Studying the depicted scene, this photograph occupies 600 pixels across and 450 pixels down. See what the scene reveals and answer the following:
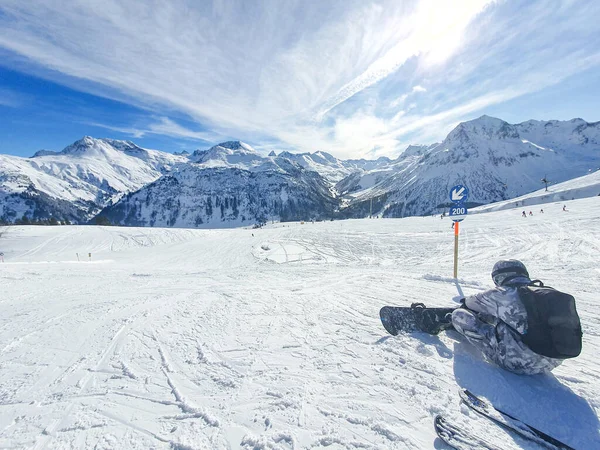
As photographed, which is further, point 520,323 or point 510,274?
point 510,274

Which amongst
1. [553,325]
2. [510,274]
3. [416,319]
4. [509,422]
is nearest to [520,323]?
[553,325]

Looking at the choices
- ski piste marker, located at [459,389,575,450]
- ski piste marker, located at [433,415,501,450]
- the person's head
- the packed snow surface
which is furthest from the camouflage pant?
ski piste marker, located at [433,415,501,450]

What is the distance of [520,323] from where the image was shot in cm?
342

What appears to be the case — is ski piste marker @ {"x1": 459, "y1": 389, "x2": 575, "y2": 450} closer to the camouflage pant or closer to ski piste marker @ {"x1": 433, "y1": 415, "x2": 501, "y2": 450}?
ski piste marker @ {"x1": 433, "y1": 415, "x2": 501, "y2": 450}

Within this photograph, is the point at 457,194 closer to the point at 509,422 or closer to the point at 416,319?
the point at 416,319

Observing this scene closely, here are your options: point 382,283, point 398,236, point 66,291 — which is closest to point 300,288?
point 382,283

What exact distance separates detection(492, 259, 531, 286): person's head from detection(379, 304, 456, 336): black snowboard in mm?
1198

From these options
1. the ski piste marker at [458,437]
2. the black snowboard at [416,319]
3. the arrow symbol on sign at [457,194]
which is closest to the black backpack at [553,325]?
the ski piste marker at [458,437]

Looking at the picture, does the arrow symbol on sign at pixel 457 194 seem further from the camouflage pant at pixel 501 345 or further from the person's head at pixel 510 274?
the camouflage pant at pixel 501 345

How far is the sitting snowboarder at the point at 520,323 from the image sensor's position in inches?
125

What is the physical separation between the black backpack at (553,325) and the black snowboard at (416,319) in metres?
1.56

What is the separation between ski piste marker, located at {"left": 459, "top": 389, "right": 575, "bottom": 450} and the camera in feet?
8.82

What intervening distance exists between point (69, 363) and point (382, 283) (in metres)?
7.92

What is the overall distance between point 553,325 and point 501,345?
2.39 feet
